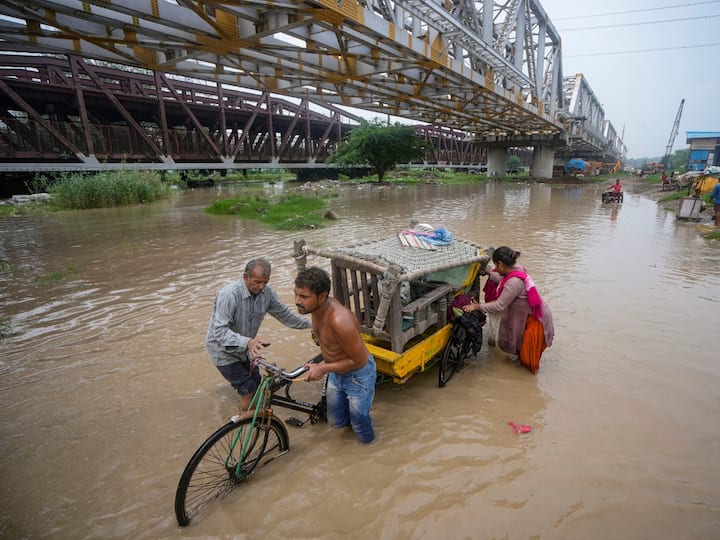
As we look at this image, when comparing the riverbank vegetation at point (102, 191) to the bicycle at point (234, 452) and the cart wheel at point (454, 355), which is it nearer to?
the bicycle at point (234, 452)

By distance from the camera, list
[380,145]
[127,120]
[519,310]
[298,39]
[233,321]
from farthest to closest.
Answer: [380,145] → [127,120] → [298,39] → [519,310] → [233,321]

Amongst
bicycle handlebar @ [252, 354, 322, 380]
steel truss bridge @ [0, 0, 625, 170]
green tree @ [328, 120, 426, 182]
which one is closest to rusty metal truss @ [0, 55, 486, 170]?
steel truss bridge @ [0, 0, 625, 170]

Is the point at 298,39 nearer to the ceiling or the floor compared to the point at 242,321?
nearer to the ceiling

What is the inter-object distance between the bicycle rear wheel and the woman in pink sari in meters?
2.23

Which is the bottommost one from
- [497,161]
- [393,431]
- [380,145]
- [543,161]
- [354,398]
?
[393,431]

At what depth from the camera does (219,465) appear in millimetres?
2412

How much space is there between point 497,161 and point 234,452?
45445mm

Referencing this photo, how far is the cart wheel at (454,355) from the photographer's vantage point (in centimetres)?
355

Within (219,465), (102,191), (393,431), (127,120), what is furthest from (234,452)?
(127,120)

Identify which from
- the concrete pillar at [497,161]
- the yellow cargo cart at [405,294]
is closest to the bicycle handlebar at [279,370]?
the yellow cargo cart at [405,294]

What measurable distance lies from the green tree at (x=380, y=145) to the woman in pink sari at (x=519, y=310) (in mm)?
27248

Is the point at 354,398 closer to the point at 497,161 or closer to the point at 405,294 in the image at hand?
the point at 405,294

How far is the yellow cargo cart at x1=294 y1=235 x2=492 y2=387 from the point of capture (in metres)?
3.01

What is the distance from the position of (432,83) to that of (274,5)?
10665 millimetres
